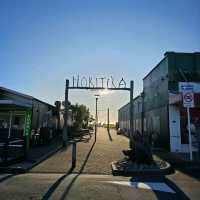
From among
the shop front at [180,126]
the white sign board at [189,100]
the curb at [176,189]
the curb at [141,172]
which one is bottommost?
the curb at [176,189]

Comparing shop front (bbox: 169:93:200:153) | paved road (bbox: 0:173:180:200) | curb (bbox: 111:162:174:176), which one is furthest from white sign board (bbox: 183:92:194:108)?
paved road (bbox: 0:173:180:200)

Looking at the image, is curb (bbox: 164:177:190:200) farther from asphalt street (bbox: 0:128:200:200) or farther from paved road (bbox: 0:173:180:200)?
paved road (bbox: 0:173:180:200)

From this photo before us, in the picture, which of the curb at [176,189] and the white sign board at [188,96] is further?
the white sign board at [188,96]

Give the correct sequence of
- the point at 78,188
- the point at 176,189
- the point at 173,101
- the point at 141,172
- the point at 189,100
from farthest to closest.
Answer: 1. the point at 173,101
2. the point at 189,100
3. the point at 141,172
4. the point at 176,189
5. the point at 78,188

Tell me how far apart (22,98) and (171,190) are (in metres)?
16.9

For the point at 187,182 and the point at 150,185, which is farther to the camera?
the point at 187,182

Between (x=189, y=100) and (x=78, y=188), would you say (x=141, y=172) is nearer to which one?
(x=78, y=188)

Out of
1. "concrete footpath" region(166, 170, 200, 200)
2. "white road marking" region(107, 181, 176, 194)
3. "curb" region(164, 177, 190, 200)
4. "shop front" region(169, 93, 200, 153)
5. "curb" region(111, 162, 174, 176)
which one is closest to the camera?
"curb" region(164, 177, 190, 200)

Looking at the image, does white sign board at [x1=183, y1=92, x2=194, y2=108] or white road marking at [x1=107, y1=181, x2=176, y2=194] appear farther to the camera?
white sign board at [x1=183, y1=92, x2=194, y2=108]

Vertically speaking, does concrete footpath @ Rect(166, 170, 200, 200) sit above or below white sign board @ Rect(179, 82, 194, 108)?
below

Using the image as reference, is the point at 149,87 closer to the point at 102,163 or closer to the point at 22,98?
the point at 22,98

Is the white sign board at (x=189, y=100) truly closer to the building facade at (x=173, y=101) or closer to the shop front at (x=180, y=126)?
the building facade at (x=173, y=101)

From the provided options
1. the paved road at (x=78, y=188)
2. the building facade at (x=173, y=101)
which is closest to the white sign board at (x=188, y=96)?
the building facade at (x=173, y=101)

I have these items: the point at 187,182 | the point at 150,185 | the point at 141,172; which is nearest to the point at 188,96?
the point at 141,172
